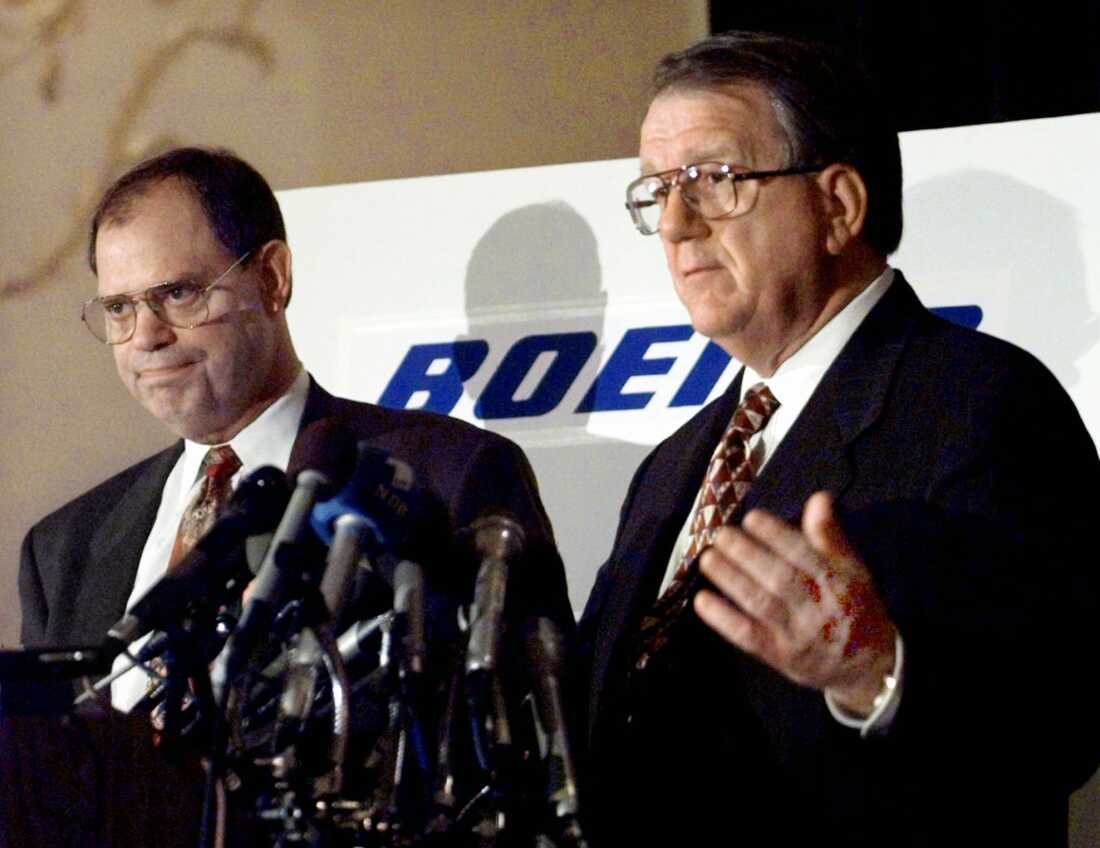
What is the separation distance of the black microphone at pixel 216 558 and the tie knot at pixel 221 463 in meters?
1.31

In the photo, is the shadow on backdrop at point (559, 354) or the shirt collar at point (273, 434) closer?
the shirt collar at point (273, 434)

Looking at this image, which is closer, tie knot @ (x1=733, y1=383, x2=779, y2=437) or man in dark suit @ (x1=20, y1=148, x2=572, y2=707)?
tie knot @ (x1=733, y1=383, x2=779, y2=437)

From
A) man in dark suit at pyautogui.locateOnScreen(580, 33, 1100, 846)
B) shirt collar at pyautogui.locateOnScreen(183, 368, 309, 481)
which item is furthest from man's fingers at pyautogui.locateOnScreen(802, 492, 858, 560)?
shirt collar at pyautogui.locateOnScreen(183, 368, 309, 481)

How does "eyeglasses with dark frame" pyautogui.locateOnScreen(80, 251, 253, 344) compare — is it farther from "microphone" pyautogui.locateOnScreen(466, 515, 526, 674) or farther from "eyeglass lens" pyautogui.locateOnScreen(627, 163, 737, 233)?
"microphone" pyautogui.locateOnScreen(466, 515, 526, 674)

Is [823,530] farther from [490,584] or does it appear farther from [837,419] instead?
[837,419]

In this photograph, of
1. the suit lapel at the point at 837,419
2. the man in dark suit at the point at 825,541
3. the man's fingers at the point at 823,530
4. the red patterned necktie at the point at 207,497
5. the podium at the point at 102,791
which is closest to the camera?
the podium at the point at 102,791

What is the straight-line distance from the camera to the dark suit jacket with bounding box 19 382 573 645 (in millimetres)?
2564

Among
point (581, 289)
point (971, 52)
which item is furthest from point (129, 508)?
point (971, 52)

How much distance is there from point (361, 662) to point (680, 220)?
3.21 ft

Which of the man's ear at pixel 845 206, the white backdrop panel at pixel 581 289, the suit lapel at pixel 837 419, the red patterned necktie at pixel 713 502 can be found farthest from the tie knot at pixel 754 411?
the white backdrop panel at pixel 581 289

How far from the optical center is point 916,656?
1.71 m

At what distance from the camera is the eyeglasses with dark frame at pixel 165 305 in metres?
2.73

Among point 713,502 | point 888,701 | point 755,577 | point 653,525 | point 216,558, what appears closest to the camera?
point 216,558

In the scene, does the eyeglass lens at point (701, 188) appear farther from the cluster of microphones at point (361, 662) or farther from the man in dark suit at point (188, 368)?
the cluster of microphones at point (361, 662)
